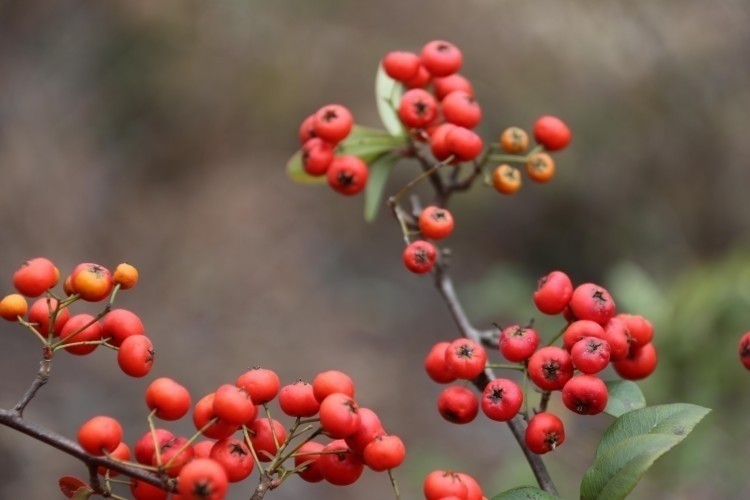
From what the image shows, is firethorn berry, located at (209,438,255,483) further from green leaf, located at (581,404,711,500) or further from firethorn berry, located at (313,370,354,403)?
green leaf, located at (581,404,711,500)

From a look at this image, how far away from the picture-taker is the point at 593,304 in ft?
5.72

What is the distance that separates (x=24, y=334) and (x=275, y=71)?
3320 millimetres

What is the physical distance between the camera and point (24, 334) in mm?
6039

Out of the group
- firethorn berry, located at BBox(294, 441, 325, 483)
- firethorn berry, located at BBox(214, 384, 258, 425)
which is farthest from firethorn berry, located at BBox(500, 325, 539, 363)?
firethorn berry, located at BBox(214, 384, 258, 425)

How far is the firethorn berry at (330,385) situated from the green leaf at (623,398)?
1.84ft

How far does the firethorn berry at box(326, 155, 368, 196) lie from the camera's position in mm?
2330

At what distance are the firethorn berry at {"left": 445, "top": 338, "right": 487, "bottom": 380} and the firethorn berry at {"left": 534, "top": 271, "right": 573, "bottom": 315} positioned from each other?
0.57ft

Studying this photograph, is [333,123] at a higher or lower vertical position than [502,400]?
higher

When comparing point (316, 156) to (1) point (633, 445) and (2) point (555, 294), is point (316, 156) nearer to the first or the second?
(2) point (555, 294)

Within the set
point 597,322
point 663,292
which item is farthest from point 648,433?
point 663,292

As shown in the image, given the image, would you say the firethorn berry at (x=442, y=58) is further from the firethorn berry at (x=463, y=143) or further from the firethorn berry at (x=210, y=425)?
the firethorn berry at (x=210, y=425)

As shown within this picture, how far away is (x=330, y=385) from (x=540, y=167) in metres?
1.14

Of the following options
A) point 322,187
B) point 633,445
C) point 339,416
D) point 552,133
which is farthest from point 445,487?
point 322,187

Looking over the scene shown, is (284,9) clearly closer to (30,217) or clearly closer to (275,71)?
(275,71)
